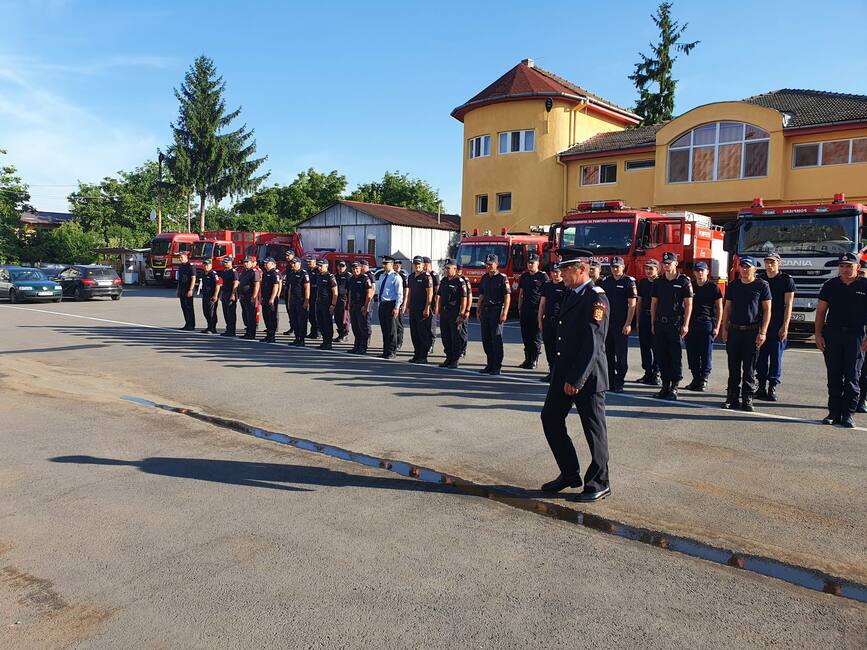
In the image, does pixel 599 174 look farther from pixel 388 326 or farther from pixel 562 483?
pixel 562 483

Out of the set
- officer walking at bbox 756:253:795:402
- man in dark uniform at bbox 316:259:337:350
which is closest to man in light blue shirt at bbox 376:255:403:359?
man in dark uniform at bbox 316:259:337:350

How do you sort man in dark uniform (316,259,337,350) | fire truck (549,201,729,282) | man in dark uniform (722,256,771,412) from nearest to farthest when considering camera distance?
man in dark uniform (722,256,771,412) → man in dark uniform (316,259,337,350) → fire truck (549,201,729,282)

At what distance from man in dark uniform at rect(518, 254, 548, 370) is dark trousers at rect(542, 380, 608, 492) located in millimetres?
6000

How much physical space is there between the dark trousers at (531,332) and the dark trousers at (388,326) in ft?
7.52

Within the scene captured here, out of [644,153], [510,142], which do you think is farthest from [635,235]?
[510,142]

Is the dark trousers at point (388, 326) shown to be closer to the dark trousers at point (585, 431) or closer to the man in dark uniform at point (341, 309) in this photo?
the man in dark uniform at point (341, 309)

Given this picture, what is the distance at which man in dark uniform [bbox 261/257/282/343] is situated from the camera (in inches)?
544

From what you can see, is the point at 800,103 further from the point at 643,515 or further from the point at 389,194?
the point at 389,194

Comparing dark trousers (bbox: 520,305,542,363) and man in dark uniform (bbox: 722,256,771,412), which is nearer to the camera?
man in dark uniform (bbox: 722,256,771,412)

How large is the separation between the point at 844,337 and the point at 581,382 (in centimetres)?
399

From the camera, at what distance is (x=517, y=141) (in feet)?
105

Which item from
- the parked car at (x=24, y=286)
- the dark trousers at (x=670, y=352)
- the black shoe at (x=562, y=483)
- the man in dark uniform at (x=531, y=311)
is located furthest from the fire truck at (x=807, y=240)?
the parked car at (x=24, y=286)

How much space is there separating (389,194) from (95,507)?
207ft

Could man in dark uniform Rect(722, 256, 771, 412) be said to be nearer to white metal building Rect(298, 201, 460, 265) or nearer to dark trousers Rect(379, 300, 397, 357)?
dark trousers Rect(379, 300, 397, 357)
